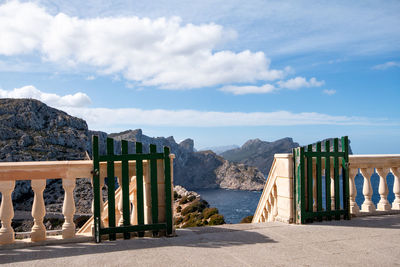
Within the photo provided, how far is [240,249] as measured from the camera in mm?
4426

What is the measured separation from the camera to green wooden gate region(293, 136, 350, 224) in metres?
5.88

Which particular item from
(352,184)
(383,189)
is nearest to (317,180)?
(352,184)

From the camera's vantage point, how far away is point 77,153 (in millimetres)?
83500

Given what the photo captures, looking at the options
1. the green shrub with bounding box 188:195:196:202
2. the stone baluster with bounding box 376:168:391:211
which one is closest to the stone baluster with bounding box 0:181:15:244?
the stone baluster with bounding box 376:168:391:211

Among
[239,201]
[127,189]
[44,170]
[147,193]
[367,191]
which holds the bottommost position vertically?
[239,201]

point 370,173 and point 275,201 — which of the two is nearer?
point 370,173

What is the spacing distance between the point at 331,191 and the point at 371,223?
920 mm

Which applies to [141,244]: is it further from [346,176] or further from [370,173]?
[370,173]

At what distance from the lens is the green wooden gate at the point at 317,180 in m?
5.88

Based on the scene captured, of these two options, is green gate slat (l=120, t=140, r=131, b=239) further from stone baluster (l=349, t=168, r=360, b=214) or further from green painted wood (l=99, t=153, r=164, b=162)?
stone baluster (l=349, t=168, r=360, b=214)

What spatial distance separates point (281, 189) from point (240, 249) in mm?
2226

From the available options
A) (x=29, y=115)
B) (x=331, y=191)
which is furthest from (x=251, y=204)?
(x=331, y=191)

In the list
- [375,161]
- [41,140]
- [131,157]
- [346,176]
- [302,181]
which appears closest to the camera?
[131,157]

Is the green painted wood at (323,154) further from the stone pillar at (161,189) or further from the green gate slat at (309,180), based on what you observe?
the stone pillar at (161,189)
